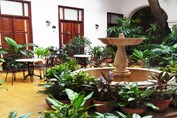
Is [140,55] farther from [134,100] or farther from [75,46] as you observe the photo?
[134,100]

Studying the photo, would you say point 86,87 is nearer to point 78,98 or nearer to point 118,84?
point 118,84

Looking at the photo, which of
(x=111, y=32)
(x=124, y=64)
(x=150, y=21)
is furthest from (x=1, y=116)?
(x=150, y=21)

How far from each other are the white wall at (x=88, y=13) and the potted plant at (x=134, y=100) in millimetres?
6308

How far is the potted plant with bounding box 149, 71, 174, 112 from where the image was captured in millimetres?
3076

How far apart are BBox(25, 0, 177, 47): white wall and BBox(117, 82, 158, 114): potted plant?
248 inches

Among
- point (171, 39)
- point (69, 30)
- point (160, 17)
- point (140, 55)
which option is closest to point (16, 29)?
point (69, 30)

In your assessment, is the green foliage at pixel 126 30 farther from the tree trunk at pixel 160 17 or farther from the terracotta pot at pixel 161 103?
the terracotta pot at pixel 161 103

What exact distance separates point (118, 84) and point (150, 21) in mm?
9994

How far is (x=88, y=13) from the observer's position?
10.4 metres

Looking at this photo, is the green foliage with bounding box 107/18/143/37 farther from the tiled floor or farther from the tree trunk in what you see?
the tiled floor

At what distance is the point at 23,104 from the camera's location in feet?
12.7

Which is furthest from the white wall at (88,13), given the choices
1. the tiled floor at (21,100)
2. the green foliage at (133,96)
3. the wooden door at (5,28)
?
the green foliage at (133,96)

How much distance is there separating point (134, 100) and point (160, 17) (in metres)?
6.05

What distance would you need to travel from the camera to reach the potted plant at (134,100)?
290cm
